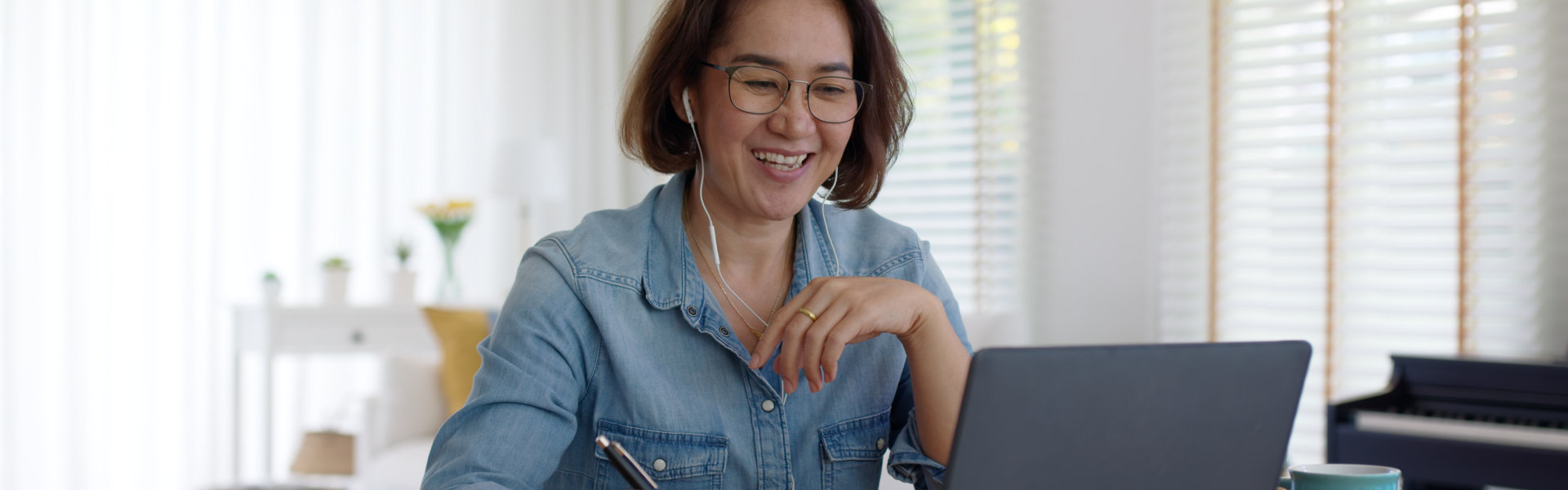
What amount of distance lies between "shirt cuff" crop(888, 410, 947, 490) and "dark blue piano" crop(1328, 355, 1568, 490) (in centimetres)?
154

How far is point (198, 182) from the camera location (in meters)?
3.12

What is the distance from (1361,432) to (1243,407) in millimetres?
1781

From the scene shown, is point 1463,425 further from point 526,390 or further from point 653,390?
point 526,390

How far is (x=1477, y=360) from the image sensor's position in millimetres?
2158

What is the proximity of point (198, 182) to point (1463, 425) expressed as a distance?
3208 mm

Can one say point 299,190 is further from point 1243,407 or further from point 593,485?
point 1243,407

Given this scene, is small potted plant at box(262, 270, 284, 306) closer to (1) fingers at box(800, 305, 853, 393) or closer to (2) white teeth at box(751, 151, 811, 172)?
(2) white teeth at box(751, 151, 811, 172)

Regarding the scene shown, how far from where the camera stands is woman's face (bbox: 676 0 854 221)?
106cm

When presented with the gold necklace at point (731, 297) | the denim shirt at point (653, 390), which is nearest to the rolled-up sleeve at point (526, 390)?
the denim shirt at point (653, 390)

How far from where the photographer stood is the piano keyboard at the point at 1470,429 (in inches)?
78.0

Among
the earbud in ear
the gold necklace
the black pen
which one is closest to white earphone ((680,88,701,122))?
the earbud in ear

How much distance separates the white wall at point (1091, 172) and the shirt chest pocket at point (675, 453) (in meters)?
2.27

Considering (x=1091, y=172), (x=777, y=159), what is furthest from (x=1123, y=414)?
(x=1091, y=172)

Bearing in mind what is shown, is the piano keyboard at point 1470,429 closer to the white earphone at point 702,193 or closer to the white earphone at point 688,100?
the white earphone at point 702,193
